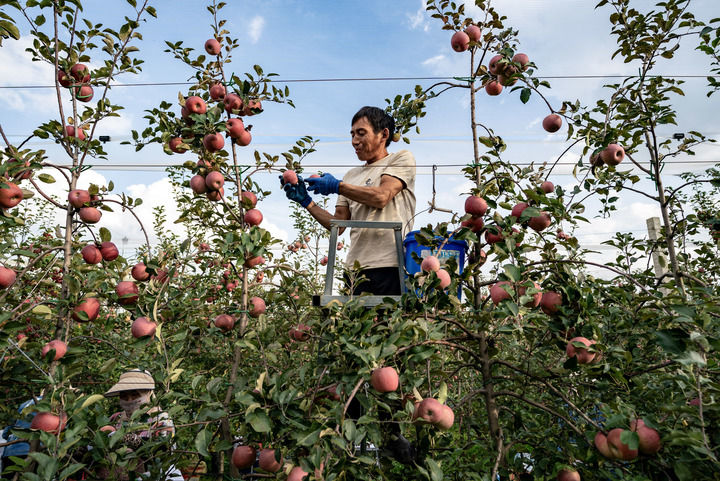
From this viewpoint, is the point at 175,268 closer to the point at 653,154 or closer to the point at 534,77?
the point at 534,77

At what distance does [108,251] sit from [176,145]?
54 cm

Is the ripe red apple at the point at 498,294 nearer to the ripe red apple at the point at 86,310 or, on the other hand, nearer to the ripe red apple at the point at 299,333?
the ripe red apple at the point at 299,333

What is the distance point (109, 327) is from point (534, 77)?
205 centimetres

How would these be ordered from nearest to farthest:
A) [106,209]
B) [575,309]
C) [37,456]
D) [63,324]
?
[37,456] → [575,309] → [63,324] → [106,209]

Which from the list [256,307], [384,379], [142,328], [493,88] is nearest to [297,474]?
[384,379]

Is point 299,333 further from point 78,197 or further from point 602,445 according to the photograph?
point 602,445

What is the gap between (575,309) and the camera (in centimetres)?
149

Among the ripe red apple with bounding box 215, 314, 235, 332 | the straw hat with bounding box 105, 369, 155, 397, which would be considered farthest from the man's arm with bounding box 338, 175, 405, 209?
the straw hat with bounding box 105, 369, 155, 397

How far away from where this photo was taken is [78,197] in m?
1.81

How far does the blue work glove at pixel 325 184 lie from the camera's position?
2.62 m

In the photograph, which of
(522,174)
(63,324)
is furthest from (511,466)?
(63,324)

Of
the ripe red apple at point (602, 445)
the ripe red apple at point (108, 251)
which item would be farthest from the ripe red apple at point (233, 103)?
the ripe red apple at point (602, 445)

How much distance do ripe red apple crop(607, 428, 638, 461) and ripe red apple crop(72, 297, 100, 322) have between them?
1804mm

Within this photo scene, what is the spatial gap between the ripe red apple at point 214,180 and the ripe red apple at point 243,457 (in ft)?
3.52
